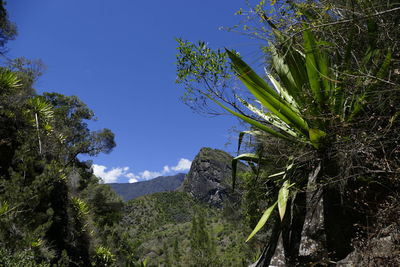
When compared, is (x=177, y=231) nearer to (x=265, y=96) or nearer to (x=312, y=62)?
(x=265, y=96)

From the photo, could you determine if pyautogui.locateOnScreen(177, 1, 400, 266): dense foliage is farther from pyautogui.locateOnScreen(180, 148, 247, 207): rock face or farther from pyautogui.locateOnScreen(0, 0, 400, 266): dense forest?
pyautogui.locateOnScreen(180, 148, 247, 207): rock face

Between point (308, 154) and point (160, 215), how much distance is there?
62.5m

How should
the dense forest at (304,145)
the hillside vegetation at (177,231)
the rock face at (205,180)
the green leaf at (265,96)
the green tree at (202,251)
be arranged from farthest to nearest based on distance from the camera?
the rock face at (205,180)
the hillside vegetation at (177,231)
the green tree at (202,251)
the green leaf at (265,96)
the dense forest at (304,145)

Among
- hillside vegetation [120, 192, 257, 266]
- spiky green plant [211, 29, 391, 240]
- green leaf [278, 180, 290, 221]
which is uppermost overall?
spiky green plant [211, 29, 391, 240]

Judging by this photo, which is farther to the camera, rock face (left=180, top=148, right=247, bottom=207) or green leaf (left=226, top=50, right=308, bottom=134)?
rock face (left=180, top=148, right=247, bottom=207)

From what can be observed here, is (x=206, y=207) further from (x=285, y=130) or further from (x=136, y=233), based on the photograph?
(x=285, y=130)

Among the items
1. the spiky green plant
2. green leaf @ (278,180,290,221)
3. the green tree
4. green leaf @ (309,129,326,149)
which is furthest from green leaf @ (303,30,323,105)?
the green tree

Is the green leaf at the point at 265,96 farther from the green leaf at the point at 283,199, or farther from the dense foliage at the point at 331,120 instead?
the green leaf at the point at 283,199

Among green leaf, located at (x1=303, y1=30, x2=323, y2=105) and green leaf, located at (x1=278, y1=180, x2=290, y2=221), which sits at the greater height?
green leaf, located at (x1=303, y1=30, x2=323, y2=105)

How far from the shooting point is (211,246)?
105ft

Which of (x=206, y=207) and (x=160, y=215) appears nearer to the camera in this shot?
(x=160, y=215)

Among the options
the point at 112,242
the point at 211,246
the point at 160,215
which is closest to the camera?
the point at 112,242

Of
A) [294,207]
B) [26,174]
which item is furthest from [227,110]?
[26,174]

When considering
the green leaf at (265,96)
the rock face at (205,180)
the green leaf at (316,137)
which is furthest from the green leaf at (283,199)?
the rock face at (205,180)
